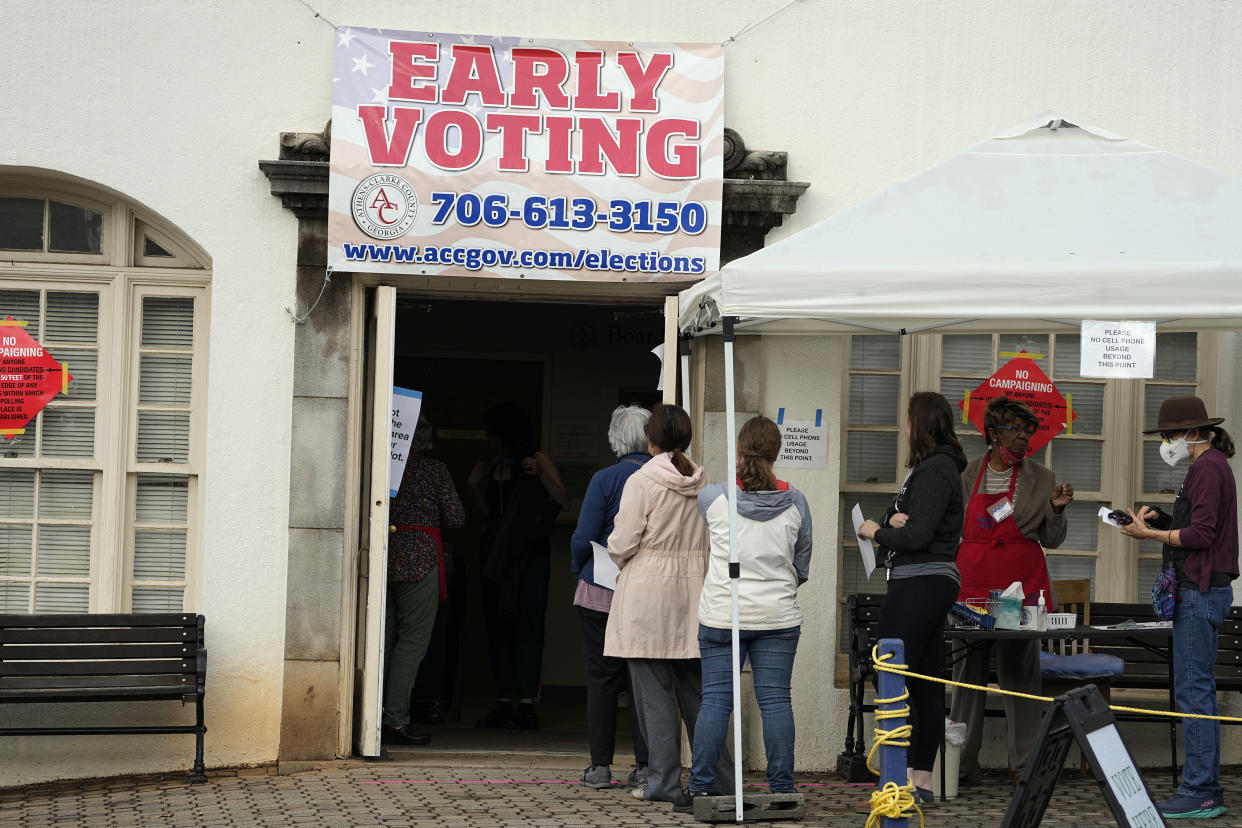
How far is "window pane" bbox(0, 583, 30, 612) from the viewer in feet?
25.3

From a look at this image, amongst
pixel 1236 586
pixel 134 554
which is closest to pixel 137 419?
pixel 134 554

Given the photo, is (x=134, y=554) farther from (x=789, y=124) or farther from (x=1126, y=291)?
(x=1126, y=291)

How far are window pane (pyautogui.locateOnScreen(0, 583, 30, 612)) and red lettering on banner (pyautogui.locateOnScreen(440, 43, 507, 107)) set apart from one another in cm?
345

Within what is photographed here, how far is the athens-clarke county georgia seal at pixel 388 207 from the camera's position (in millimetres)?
7320

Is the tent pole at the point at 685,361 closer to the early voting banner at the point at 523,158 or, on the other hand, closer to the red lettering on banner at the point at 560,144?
the early voting banner at the point at 523,158

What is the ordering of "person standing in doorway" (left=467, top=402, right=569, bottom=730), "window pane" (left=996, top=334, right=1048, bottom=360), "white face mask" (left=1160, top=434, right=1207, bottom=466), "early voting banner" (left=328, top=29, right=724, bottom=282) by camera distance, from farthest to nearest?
"person standing in doorway" (left=467, top=402, right=569, bottom=730)
"window pane" (left=996, top=334, right=1048, bottom=360)
"early voting banner" (left=328, top=29, right=724, bottom=282)
"white face mask" (left=1160, top=434, right=1207, bottom=466)

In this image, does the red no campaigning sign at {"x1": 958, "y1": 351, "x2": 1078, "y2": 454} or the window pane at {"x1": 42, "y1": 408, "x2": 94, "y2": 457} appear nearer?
the window pane at {"x1": 42, "y1": 408, "x2": 94, "y2": 457}

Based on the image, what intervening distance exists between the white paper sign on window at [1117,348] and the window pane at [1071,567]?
244cm

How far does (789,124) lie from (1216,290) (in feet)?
8.51

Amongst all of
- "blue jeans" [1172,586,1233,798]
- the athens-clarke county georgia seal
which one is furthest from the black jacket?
the athens-clarke county georgia seal

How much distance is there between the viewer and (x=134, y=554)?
305 inches

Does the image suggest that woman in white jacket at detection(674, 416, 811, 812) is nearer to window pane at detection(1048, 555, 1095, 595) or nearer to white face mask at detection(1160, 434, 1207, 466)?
white face mask at detection(1160, 434, 1207, 466)

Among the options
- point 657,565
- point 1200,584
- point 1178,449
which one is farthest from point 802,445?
point 1200,584

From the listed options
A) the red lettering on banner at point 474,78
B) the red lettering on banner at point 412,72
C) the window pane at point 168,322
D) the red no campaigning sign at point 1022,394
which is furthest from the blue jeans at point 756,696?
the window pane at point 168,322
